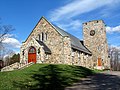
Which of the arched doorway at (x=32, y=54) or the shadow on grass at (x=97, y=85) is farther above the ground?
the arched doorway at (x=32, y=54)

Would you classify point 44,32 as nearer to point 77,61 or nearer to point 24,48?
point 24,48

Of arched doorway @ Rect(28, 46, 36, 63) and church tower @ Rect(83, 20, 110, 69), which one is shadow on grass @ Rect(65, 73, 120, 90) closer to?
arched doorway @ Rect(28, 46, 36, 63)

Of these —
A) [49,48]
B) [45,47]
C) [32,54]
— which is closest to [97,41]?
[49,48]

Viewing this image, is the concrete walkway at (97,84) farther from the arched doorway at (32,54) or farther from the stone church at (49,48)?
the arched doorway at (32,54)

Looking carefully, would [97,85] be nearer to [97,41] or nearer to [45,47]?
[45,47]

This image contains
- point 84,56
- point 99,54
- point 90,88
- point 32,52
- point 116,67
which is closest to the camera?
point 90,88

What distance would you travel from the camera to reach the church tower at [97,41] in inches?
1913

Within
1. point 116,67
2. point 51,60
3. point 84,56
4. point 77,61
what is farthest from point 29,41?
point 116,67

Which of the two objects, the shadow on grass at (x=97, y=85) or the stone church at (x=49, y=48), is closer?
the shadow on grass at (x=97, y=85)

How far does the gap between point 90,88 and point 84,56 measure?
32.4m

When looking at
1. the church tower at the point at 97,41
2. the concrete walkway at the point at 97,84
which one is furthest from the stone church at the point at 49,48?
the concrete walkway at the point at 97,84

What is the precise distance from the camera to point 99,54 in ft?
160

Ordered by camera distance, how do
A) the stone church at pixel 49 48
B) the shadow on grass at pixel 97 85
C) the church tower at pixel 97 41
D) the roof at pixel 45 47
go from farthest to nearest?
the church tower at pixel 97 41, the roof at pixel 45 47, the stone church at pixel 49 48, the shadow on grass at pixel 97 85

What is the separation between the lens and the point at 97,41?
49.5 meters
